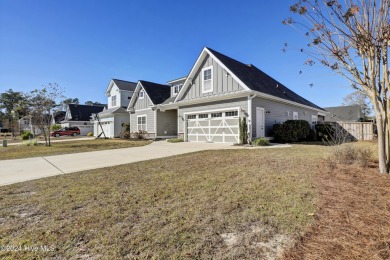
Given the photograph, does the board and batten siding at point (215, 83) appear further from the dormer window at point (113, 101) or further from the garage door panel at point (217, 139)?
the dormer window at point (113, 101)

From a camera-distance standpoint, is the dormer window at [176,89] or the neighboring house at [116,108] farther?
the neighboring house at [116,108]

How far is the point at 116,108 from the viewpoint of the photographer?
25.8 m

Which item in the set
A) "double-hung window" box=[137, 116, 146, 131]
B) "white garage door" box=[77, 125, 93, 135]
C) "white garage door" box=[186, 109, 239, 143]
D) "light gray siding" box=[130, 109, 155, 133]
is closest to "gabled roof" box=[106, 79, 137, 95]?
"light gray siding" box=[130, 109, 155, 133]

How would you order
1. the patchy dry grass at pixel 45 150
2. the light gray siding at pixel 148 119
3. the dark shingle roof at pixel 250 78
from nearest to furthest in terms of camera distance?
1. the patchy dry grass at pixel 45 150
2. the dark shingle roof at pixel 250 78
3. the light gray siding at pixel 148 119

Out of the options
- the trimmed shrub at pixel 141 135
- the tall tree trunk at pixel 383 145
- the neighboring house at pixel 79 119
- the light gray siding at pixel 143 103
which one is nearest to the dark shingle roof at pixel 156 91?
the light gray siding at pixel 143 103

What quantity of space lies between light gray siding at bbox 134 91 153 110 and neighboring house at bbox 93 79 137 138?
12.8ft

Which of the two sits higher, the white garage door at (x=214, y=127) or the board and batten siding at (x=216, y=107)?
the board and batten siding at (x=216, y=107)

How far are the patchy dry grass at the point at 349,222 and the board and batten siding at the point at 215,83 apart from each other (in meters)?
9.43

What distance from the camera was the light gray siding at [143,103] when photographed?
20.3 metres

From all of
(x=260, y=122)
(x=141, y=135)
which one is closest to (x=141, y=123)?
(x=141, y=135)

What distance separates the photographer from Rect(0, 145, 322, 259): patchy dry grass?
2.12 m

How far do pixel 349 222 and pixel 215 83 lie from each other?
41.1 ft

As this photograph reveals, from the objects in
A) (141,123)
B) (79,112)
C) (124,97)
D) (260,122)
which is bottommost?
(260,122)

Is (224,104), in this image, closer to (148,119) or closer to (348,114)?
(148,119)
